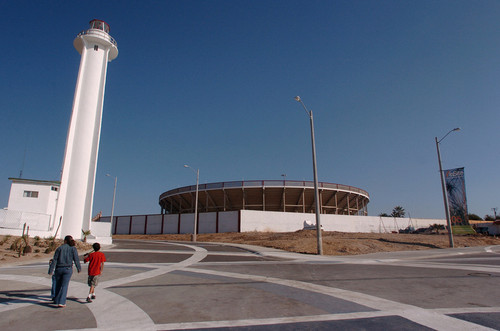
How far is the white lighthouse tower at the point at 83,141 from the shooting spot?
26.1 m

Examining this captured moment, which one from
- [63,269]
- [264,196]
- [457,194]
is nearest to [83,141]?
[63,269]

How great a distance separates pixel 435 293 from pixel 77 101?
3030 centimetres

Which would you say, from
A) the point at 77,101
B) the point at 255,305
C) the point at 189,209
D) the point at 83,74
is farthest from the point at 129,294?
the point at 189,209

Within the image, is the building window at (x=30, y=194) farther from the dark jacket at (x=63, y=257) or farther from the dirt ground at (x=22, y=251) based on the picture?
the dark jacket at (x=63, y=257)

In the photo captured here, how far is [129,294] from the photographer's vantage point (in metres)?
7.40

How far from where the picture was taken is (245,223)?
134 feet

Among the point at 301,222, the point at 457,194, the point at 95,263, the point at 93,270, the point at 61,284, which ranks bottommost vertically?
the point at 61,284

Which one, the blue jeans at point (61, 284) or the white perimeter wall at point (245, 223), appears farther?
the white perimeter wall at point (245, 223)

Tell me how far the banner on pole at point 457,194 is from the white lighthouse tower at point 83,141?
3390 cm

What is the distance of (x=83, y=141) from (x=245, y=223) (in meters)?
22.2

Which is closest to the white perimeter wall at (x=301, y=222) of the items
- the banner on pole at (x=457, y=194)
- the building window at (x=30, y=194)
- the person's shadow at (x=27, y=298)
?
the banner on pole at (x=457, y=194)

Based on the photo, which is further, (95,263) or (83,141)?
(83,141)

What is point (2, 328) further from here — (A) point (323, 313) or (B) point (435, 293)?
(B) point (435, 293)

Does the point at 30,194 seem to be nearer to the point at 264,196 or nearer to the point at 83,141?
the point at 83,141
